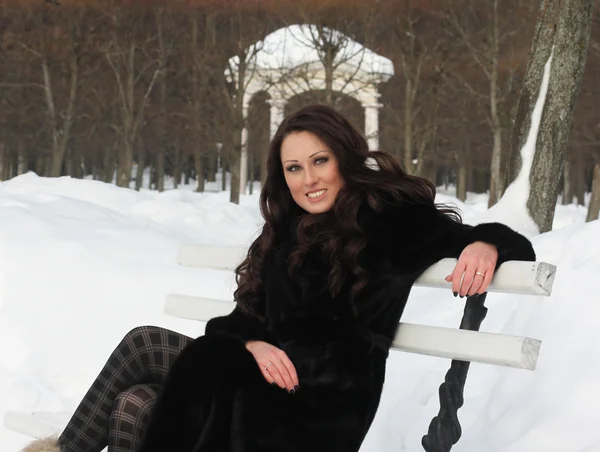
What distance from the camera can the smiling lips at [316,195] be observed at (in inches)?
105

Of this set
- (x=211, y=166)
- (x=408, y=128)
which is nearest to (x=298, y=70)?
(x=408, y=128)

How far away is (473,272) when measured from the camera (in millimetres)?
2334

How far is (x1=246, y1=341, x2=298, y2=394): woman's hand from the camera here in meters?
2.38

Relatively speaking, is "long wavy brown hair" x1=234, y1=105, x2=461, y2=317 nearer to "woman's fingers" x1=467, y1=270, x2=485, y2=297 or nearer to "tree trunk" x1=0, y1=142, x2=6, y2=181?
"woman's fingers" x1=467, y1=270, x2=485, y2=297

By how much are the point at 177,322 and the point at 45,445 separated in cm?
322

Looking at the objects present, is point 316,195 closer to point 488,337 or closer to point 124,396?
point 488,337

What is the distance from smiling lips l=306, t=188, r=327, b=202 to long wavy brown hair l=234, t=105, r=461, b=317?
5cm

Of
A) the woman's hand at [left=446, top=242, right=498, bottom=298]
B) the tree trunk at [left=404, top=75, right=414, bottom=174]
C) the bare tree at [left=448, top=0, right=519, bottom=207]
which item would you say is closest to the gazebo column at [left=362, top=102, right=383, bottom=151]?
the tree trunk at [left=404, top=75, right=414, bottom=174]

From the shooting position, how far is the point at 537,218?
7078mm

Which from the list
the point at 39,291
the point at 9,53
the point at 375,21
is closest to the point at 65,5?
the point at 9,53

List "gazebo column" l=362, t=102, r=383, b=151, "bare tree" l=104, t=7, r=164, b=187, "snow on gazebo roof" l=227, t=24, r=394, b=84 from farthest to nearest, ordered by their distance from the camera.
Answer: "gazebo column" l=362, t=102, r=383, b=151, "bare tree" l=104, t=7, r=164, b=187, "snow on gazebo roof" l=227, t=24, r=394, b=84

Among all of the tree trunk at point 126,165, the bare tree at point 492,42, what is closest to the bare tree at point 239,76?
the tree trunk at point 126,165

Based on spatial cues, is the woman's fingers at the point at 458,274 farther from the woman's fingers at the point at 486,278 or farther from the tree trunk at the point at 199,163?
the tree trunk at the point at 199,163

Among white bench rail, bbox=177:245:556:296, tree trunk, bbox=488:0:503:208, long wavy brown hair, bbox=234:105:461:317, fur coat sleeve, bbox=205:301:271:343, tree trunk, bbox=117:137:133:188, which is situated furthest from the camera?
tree trunk, bbox=117:137:133:188
